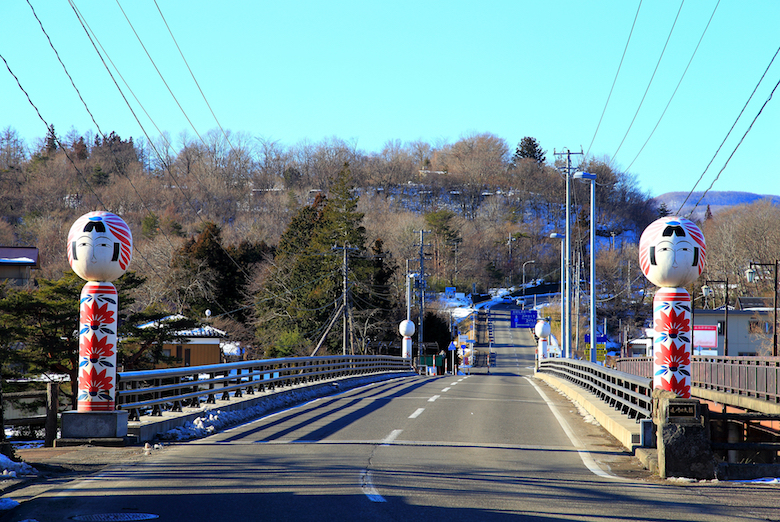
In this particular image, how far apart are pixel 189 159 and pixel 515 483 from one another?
121012 mm

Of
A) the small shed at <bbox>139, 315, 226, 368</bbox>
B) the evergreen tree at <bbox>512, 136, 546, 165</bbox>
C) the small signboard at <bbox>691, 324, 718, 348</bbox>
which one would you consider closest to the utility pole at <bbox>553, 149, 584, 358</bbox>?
the small signboard at <bbox>691, 324, 718, 348</bbox>

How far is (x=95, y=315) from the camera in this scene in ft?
36.0

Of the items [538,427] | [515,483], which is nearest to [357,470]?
[515,483]

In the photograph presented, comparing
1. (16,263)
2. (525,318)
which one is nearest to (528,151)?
(525,318)

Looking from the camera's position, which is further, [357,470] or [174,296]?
[174,296]

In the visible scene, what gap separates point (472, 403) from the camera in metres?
18.6

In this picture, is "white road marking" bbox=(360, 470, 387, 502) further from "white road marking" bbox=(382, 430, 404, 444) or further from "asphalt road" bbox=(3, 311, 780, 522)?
"white road marking" bbox=(382, 430, 404, 444)

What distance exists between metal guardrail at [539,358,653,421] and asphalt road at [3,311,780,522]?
93 centimetres

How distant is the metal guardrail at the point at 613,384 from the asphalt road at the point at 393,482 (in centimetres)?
93

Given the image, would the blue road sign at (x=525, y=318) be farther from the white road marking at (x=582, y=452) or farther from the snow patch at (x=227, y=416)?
the white road marking at (x=582, y=452)

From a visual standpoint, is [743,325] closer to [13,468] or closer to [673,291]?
[673,291]

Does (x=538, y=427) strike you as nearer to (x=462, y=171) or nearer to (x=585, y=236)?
(x=585, y=236)

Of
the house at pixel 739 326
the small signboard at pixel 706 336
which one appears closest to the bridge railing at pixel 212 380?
the small signboard at pixel 706 336

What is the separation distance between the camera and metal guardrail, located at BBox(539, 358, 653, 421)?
11841mm
